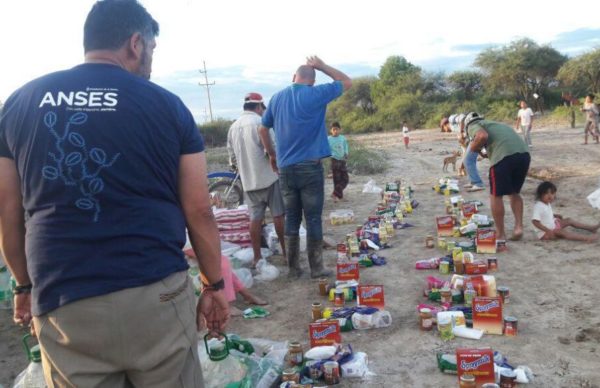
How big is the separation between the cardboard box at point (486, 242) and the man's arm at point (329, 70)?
2293mm

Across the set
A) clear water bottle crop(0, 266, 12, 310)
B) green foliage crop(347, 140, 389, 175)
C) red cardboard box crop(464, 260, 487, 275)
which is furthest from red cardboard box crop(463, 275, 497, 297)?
green foliage crop(347, 140, 389, 175)

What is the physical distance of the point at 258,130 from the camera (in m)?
5.45

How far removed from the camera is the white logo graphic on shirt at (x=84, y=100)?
1.57 metres

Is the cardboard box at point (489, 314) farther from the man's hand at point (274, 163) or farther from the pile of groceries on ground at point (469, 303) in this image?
the man's hand at point (274, 163)

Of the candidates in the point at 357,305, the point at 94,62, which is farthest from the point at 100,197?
the point at 357,305

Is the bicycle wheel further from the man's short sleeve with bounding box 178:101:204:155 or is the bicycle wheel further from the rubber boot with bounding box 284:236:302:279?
the man's short sleeve with bounding box 178:101:204:155

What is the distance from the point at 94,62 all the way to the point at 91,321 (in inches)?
34.0

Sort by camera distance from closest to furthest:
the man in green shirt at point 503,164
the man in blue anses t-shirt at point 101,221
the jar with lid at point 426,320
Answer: the man in blue anses t-shirt at point 101,221, the jar with lid at point 426,320, the man in green shirt at point 503,164

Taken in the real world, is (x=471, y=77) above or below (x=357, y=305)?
above

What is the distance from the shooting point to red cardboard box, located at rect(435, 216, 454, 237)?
645 centimetres

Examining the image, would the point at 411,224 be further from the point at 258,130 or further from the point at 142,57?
the point at 142,57

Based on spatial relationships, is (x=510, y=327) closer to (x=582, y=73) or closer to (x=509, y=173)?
(x=509, y=173)

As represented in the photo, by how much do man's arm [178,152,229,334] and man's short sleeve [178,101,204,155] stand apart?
0.02 metres

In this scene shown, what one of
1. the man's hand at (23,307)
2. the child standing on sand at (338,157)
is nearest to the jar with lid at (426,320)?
the man's hand at (23,307)
